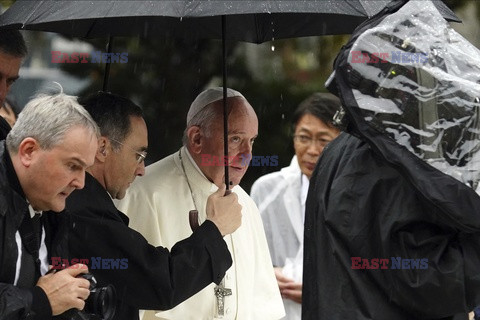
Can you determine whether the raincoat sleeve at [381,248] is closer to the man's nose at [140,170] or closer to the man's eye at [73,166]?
the man's nose at [140,170]

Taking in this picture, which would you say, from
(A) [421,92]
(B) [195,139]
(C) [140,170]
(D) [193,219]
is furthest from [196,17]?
(A) [421,92]

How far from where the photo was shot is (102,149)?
15.7 feet

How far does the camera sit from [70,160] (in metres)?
4.14

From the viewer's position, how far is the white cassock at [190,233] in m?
5.18

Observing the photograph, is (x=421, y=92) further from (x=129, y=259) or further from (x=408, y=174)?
(x=129, y=259)

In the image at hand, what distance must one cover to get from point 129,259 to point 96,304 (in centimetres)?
38

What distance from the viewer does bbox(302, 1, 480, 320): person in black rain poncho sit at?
13.7 feet

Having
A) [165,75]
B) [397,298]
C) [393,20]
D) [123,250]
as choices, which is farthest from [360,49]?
[165,75]

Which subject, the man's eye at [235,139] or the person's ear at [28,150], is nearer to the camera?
the person's ear at [28,150]

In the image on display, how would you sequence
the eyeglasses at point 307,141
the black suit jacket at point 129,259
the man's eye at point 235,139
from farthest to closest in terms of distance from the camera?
the eyeglasses at point 307,141, the man's eye at point 235,139, the black suit jacket at point 129,259

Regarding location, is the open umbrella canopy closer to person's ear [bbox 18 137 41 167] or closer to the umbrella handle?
person's ear [bbox 18 137 41 167]

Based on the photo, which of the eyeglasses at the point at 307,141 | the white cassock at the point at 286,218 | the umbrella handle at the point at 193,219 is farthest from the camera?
the eyeglasses at the point at 307,141
